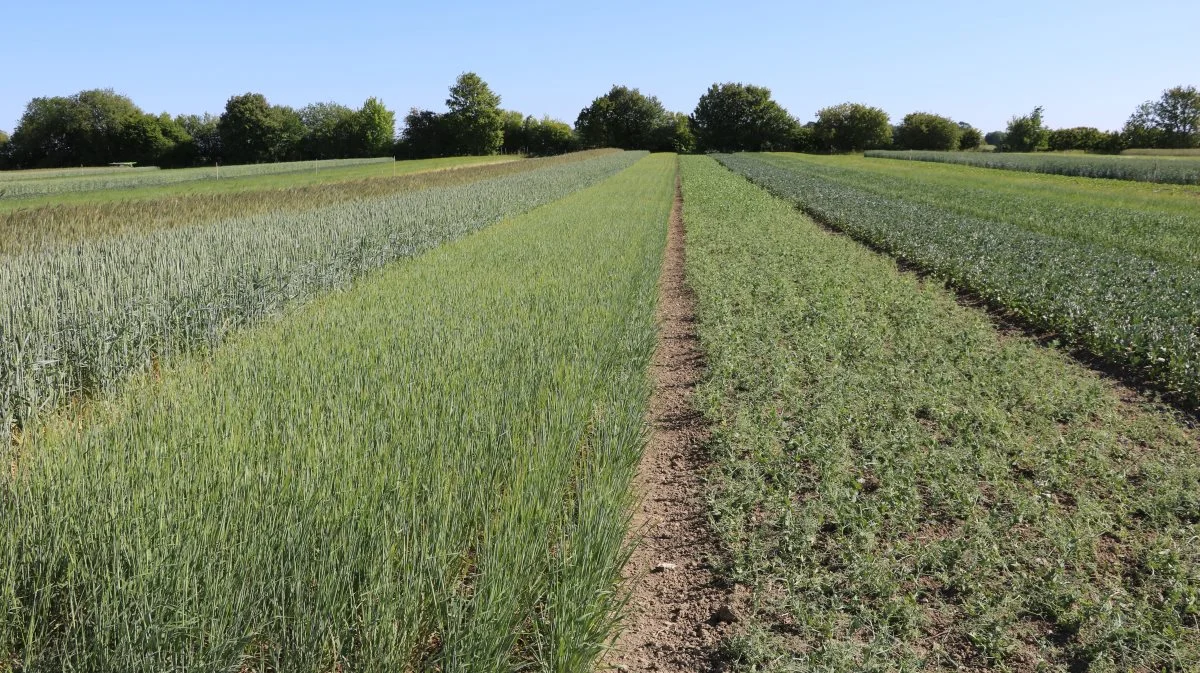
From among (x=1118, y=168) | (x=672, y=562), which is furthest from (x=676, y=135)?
(x=672, y=562)

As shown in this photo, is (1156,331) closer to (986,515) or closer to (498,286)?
Answer: (986,515)

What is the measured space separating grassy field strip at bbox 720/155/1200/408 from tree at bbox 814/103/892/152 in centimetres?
8974

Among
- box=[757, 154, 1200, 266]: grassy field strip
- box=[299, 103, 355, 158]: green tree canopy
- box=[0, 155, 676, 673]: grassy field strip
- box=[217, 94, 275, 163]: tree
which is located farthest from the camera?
box=[299, 103, 355, 158]: green tree canopy

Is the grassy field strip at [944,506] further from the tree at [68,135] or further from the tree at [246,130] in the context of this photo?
the tree at [68,135]

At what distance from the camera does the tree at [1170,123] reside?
93688 millimetres

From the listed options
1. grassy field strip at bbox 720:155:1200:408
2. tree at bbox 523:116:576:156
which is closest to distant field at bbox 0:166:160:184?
grassy field strip at bbox 720:155:1200:408

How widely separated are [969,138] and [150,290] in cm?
12387

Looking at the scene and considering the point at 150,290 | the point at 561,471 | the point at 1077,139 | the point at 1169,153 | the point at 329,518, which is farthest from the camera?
the point at 1077,139

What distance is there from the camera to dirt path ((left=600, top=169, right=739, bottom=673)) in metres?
3.62

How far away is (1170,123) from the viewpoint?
100 m

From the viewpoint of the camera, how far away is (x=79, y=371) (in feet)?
19.9

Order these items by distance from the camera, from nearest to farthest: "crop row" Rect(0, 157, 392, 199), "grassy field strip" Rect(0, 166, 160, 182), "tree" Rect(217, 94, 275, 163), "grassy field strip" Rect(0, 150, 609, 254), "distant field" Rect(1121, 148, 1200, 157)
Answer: "grassy field strip" Rect(0, 150, 609, 254) → "crop row" Rect(0, 157, 392, 199) → "grassy field strip" Rect(0, 166, 160, 182) → "distant field" Rect(1121, 148, 1200, 157) → "tree" Rect(217, 94, 275, 163)

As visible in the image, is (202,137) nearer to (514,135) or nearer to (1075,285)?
(514,135)

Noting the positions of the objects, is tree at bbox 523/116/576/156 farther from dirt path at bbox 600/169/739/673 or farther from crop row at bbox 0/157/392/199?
dirt path at bbox 600/169/739/673
